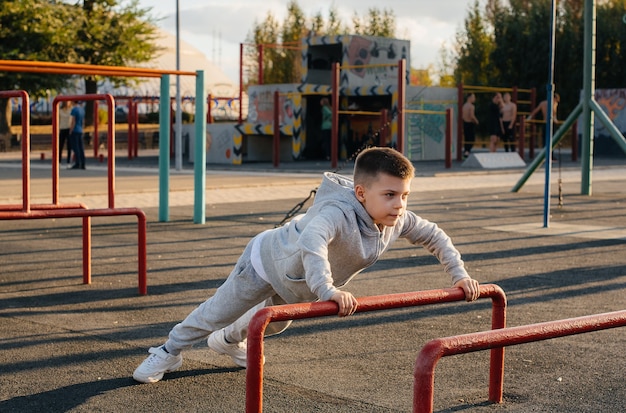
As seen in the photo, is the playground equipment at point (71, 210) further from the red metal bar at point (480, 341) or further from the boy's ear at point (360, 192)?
the red metal bar at point (480, 341)

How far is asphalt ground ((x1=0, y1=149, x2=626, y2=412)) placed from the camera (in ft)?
14.2

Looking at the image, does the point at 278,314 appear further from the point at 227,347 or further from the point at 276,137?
the point at 276,137

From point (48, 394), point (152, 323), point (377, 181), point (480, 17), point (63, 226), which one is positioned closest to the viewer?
point (377, 181)

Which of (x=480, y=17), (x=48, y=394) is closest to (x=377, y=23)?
(x=480, y=17)

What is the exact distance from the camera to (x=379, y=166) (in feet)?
12.8

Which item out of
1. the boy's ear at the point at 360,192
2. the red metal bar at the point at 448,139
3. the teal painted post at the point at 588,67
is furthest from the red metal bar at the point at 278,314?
the red metal bar at the point at 448,139

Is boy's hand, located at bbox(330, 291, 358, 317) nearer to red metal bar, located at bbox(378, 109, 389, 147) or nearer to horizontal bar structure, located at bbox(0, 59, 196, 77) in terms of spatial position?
horizontal bar structure, located at bbox(0, 59, 196, 77)

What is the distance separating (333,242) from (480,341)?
1.06 m

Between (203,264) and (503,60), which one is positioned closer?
(203,264)

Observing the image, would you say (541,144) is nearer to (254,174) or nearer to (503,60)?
(503,60)

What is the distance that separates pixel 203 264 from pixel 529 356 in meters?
3.62

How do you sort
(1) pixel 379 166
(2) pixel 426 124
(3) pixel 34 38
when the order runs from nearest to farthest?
(1) pixel 379 166 → (2) pixel 426 124 → (3) pixel 34 38

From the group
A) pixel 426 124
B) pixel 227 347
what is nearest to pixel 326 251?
pixel 227 347

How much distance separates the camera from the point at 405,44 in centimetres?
2762
